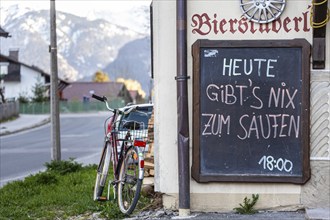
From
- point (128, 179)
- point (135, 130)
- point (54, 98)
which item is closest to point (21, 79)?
point (54, 98)

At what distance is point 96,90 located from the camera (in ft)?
368

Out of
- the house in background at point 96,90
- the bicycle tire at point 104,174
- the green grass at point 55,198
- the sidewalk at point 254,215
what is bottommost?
the green grass at point 55,198

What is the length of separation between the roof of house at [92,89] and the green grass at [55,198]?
91.9m

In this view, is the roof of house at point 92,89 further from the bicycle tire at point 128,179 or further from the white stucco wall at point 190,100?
the white stucco wall at point 190,100

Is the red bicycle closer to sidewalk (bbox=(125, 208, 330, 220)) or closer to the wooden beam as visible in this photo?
sidewalk (bbox=(125, 208, 330, 220))

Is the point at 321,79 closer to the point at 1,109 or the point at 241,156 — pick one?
the point at 241,156

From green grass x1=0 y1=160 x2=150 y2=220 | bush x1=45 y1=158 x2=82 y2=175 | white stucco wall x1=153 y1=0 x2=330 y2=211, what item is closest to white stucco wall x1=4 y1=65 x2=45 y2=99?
bush x1=45 y1=158 x2=82 y2=175

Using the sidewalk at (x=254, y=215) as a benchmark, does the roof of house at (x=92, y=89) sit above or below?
above

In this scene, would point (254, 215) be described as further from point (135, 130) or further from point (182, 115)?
point (135, 130)

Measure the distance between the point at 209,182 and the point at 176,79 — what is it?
1.16 m

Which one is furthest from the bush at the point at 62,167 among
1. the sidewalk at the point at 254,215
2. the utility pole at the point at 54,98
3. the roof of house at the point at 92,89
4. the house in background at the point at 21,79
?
the roof of house at the point at 92,89

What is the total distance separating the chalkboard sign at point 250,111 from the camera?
21.9 feet

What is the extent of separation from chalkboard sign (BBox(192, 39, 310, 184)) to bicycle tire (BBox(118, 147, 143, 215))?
71cm

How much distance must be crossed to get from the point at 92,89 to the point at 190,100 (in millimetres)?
106622
